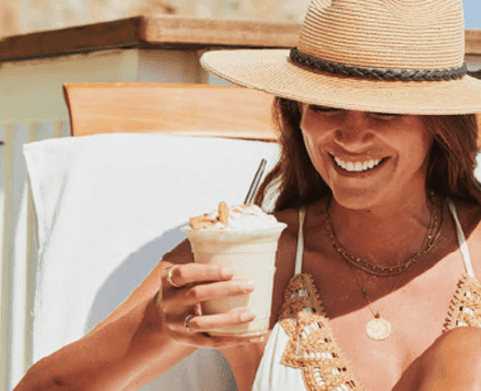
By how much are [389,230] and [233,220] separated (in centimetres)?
69

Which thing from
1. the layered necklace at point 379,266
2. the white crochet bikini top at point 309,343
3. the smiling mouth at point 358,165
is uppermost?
the smiling mouth at point 358,165

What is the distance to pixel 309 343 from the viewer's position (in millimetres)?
2105

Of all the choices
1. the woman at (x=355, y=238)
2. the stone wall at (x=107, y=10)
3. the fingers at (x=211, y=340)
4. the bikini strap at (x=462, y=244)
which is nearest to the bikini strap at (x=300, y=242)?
the woman at (x=355, y=238)

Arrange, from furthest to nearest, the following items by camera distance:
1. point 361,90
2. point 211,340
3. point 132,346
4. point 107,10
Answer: point 107,10
point 132,346
point 361,90
point 211,340

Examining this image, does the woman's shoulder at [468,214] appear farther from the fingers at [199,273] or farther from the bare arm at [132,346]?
the fingers at [199,273]

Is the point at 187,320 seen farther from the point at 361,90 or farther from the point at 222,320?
the point at 361,90

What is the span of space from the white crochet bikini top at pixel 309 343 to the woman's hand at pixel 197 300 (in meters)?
0.35

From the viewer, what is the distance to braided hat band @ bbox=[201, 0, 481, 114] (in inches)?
75.5

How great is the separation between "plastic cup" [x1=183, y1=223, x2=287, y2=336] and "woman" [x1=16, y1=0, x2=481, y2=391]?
3 cm

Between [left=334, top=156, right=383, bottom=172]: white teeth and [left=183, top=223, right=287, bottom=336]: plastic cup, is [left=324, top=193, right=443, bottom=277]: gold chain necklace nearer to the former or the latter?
[left=334, top=156, right=383, bottom=172]: white teeth

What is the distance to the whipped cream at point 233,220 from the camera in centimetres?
164

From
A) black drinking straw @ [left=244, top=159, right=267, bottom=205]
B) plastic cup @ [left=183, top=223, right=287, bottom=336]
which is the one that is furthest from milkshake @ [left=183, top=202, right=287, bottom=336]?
black drinking straw @ [left=244, top=159, right=267, bottom=205]

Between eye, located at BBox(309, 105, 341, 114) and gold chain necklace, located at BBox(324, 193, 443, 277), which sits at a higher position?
eye, located at BBox(309, 105, 341, 114)

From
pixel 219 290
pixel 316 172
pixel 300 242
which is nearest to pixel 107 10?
pixel 316 172
